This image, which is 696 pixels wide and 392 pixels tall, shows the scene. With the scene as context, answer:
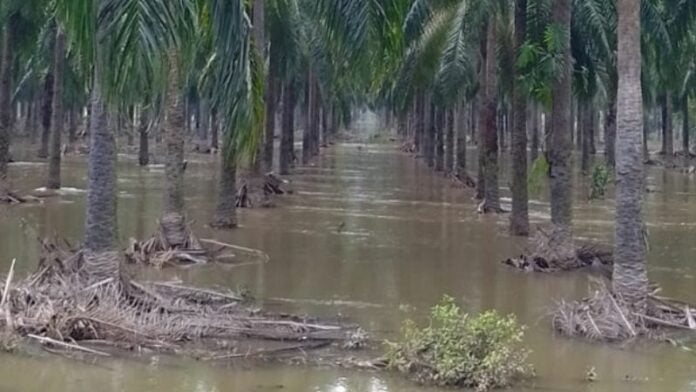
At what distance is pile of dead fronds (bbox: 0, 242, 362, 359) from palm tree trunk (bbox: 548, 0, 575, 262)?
20.8ft

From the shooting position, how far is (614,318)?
12023mm

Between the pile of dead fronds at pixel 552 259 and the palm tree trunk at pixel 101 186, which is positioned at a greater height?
the palm tree trunk at pixel 101 186

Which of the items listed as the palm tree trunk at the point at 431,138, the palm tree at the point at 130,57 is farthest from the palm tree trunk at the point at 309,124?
the palm tree at the point at 130,57

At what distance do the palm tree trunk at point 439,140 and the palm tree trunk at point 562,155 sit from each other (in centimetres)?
2315

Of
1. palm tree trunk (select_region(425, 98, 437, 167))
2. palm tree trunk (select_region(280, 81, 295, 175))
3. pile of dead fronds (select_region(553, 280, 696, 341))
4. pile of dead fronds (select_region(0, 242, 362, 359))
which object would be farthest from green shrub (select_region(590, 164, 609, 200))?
pile of dead fronds (select_region(0, 242, 362, 359))

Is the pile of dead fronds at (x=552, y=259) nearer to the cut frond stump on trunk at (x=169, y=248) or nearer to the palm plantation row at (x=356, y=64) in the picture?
the palm plantation row at (x=356, y=64)

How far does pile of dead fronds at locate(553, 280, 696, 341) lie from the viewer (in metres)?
11.9

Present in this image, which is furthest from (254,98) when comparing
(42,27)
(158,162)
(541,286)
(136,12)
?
Answer: (158,162)

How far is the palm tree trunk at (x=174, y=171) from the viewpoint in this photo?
17.1 metres

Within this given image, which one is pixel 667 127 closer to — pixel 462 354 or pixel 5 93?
pixel 5 93

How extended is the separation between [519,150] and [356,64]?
8.15 meters

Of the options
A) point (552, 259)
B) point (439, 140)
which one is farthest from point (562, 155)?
point (439, 140)

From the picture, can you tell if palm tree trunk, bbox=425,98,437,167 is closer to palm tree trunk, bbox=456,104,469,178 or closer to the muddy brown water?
palm tree trunk, bbox=456,104,469,178

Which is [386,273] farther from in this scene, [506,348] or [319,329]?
[506,348]
